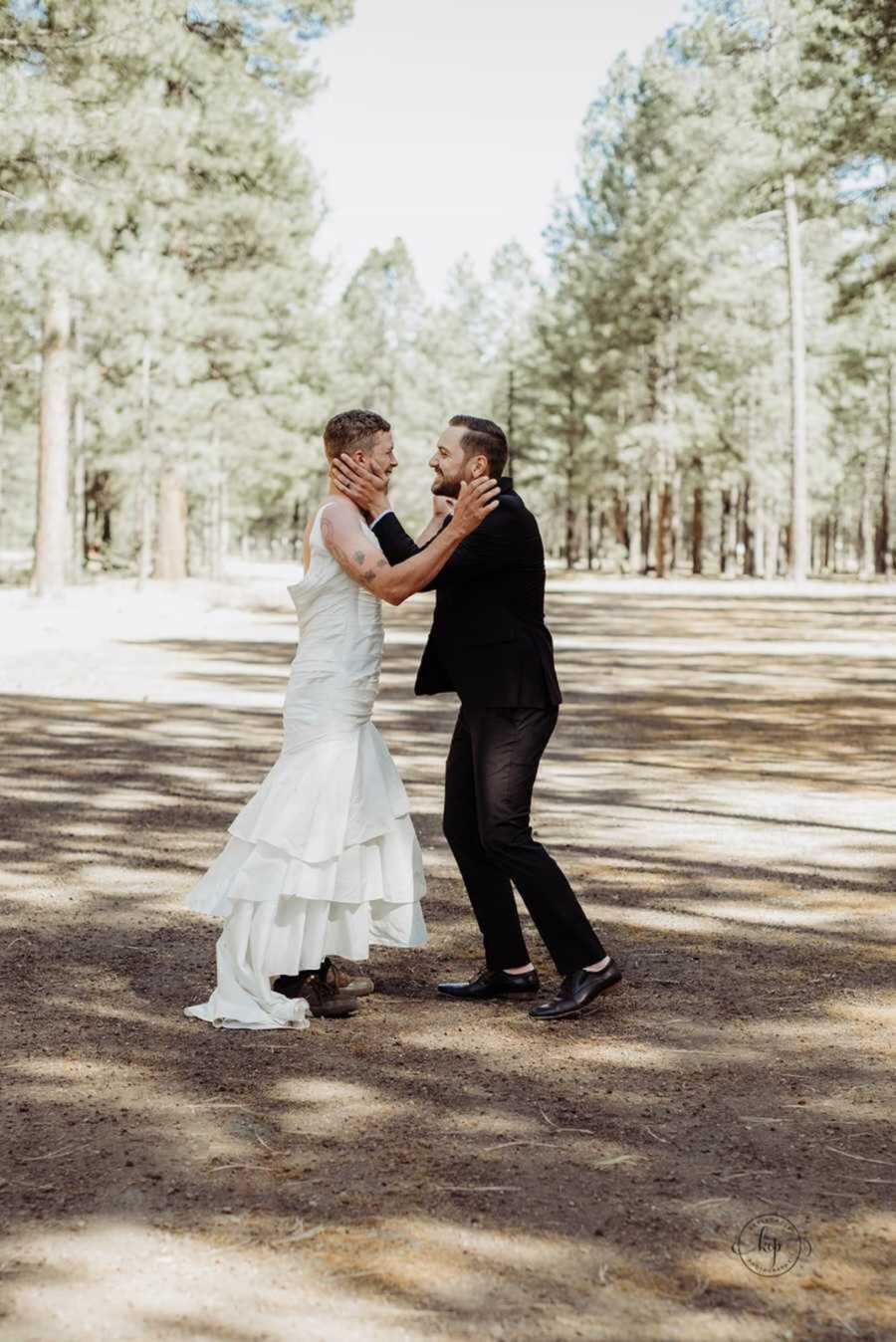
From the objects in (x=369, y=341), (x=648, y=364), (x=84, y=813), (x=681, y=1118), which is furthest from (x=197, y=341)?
(x=369, y=341)

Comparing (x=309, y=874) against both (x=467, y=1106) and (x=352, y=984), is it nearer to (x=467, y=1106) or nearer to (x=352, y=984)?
(x=352, y=984)

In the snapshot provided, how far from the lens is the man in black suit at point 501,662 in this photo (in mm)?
5254

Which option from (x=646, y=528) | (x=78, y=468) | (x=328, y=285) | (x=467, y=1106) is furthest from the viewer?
(x=646, y=528)

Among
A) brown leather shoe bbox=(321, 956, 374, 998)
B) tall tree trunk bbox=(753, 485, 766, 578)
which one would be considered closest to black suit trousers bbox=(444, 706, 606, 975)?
brown leather shoe bbox=(321, 956, 374, 998)

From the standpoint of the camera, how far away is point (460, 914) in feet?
23.0

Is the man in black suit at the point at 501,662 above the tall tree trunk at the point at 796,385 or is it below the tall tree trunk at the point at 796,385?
below

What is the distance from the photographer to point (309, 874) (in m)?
→ 5.23

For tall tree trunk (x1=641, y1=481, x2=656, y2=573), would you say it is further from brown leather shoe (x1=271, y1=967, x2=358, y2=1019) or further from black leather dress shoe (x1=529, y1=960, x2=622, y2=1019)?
brown leather shoe (x1=271, y1=967, x2=358, y2=1019)

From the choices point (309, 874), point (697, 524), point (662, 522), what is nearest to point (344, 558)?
point (309, 874)

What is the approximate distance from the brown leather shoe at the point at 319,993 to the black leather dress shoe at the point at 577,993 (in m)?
0.69

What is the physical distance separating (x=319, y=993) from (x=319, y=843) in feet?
2.01

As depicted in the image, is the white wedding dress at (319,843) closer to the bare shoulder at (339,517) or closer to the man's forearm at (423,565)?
the bare shoulder at (339,517)

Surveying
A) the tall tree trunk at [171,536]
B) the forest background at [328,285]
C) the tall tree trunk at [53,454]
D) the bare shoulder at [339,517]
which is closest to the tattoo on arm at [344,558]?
the bare shoulder at [339,517]

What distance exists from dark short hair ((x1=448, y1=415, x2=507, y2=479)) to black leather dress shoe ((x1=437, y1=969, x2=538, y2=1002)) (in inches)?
74.8
